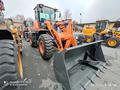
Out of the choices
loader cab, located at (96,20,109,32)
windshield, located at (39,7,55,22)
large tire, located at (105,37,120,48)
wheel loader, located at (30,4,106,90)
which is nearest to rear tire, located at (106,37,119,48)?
large tire, located at (105,37,120,48)

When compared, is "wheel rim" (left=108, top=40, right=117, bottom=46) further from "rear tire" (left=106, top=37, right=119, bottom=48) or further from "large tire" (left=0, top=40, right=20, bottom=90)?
"large tire" (left=0, top=40, right=20, bottom=90)

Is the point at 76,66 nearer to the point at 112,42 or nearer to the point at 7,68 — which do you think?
the point at 7,68

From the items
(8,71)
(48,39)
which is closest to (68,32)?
(48,39)

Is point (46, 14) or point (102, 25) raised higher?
point (46, 14)

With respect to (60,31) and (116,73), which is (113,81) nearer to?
(116,73)

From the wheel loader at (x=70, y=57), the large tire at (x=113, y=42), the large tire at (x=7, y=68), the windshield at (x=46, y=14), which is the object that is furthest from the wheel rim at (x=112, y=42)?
the large tire at (x=7, y=68)

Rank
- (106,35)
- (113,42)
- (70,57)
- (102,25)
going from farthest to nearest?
(102,25), (106,35), (113,42), (70,57)

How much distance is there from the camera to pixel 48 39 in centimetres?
371

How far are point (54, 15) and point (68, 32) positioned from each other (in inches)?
92.2

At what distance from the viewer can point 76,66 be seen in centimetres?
279

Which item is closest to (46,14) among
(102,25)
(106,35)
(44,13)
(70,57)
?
(44,13)

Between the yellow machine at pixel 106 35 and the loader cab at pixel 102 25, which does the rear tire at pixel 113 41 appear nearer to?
the yellow machine at pixel 106 35

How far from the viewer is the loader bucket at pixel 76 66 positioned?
1.90m

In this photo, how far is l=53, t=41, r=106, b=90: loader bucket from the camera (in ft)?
6.25
